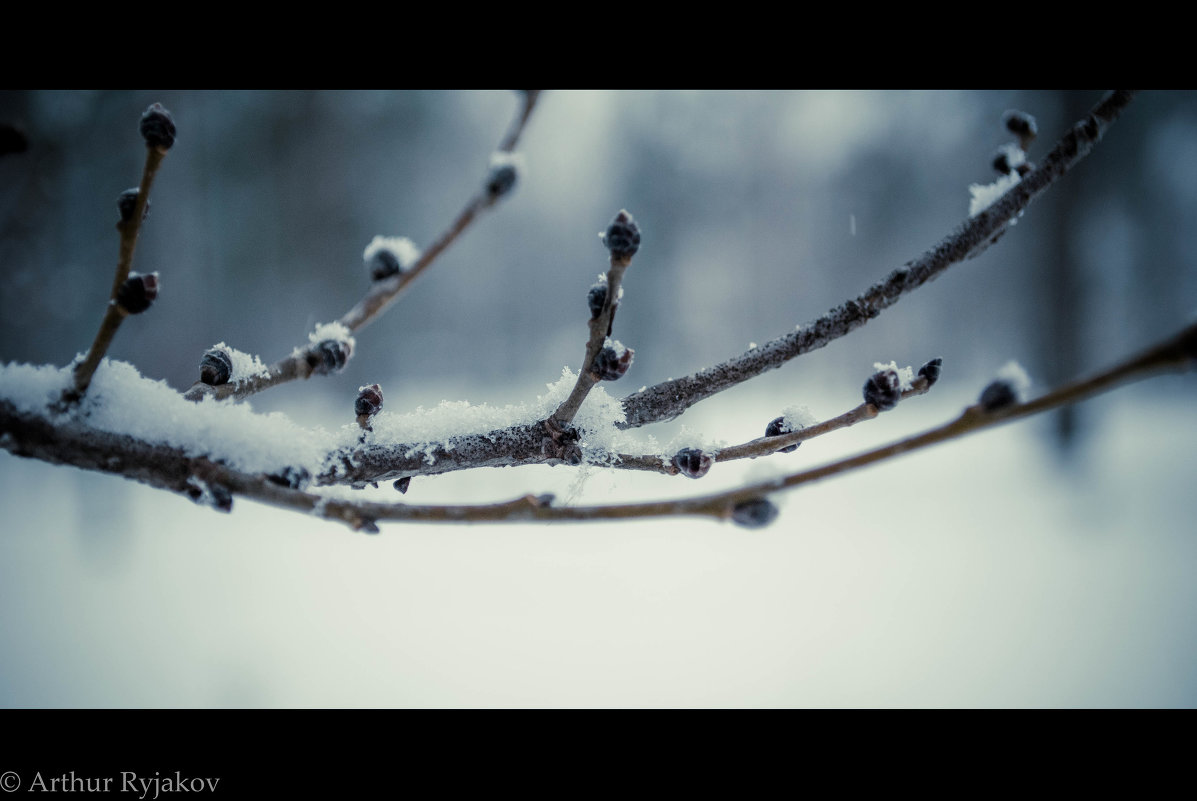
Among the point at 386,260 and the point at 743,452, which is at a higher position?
the point at 386,260

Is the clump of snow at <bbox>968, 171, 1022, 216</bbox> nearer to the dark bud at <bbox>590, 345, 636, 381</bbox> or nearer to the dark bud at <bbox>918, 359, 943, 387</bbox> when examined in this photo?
the dark bud at <bbox>918, 359, 943, 387</bbox>

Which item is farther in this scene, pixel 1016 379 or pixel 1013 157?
pixel 1013 157

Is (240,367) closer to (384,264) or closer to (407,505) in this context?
(384,264)

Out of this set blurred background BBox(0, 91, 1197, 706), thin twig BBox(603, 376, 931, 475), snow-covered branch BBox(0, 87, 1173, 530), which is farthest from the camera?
blurred background BBox(0, 91, 1197, 706)

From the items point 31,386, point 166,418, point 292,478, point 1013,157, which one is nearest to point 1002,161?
point 1013,157

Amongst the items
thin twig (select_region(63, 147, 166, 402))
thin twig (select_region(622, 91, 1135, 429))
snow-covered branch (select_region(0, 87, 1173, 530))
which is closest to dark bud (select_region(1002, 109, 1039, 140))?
snow-covered branch (select_region(0, 87, 1173, 530))
